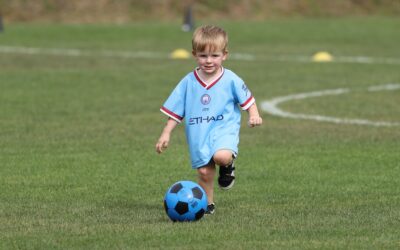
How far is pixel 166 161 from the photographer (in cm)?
1159

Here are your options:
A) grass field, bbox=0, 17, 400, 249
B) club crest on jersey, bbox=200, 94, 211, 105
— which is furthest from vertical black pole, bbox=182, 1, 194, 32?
club crest on jersey, bbox=200, 94, 211, 105

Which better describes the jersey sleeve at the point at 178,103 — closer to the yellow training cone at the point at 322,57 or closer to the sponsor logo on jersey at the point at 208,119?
the sponsor logo on jersey at the point at 208,119

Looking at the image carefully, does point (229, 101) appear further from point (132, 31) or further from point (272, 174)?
point (132, 31)

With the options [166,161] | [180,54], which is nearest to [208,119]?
[166,161]

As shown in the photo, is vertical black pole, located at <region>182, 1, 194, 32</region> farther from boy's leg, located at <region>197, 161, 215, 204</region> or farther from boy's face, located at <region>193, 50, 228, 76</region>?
boy's face, located at <region>193, 50, 228, 76</region>

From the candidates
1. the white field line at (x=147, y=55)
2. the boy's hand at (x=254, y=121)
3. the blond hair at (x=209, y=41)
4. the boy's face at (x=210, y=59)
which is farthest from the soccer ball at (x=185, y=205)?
the white field line at (x=147, y=55)

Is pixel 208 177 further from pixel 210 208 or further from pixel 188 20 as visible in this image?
pixel 188 20

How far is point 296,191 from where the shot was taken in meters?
9.68

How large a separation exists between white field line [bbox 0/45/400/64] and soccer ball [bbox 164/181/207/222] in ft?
53.2

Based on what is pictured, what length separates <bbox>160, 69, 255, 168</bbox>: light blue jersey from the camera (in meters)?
8.73

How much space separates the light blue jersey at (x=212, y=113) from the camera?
344 inches

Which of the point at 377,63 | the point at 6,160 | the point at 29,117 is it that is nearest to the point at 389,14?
the point at 377,63

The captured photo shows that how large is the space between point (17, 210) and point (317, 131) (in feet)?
19.1

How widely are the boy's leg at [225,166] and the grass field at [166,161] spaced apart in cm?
19
